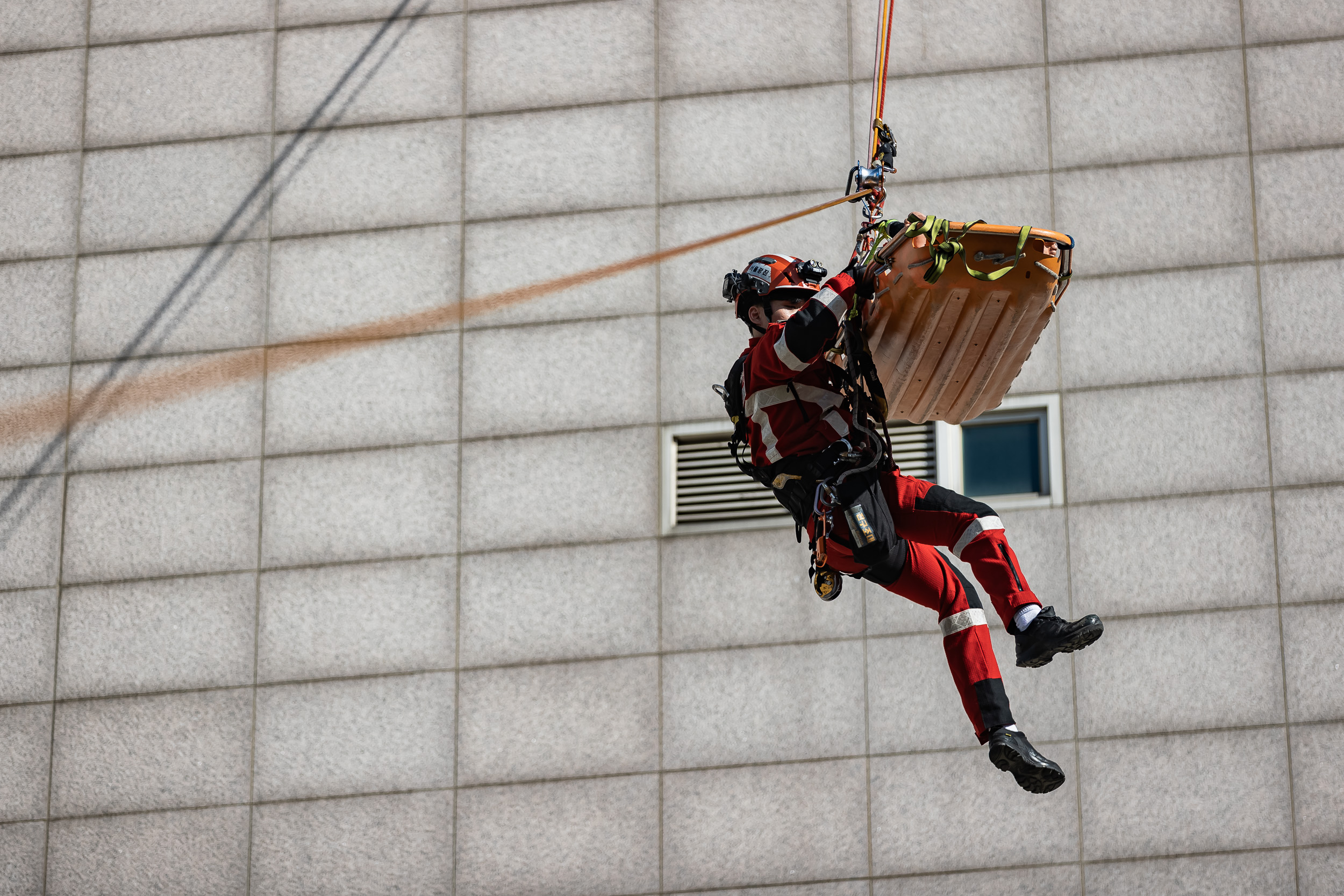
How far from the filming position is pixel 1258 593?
34.9ft

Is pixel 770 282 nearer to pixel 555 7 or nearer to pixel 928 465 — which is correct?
pixel 928 465

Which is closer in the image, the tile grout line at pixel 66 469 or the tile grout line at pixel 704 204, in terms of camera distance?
the tile grout line at pixel 704 204

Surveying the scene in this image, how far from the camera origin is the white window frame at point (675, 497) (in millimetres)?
11133

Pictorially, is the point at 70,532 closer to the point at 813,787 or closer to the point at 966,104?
the point at 813,787

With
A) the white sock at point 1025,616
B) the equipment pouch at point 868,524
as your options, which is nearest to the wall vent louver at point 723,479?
the equipment pouch at point 868,524

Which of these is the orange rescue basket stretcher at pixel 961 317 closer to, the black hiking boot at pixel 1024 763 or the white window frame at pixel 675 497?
the black hiking boot at pixel 1024 763

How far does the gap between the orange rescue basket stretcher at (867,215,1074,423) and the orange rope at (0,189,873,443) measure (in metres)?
4.72

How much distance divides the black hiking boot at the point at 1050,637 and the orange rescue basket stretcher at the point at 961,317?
3.41 ft

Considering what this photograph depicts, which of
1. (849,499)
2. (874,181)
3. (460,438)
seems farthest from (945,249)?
(460,438)

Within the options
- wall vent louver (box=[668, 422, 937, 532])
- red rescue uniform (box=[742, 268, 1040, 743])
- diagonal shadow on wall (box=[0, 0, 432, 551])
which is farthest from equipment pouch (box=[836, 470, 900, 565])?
diagonal shadow on wall (box=[0, 0, 432, 551])

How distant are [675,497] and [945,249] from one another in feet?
16.9

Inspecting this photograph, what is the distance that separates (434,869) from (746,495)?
3.29 meters

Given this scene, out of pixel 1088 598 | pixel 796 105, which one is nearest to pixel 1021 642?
pixel 1088 598

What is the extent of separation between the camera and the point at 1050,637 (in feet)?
21.9
